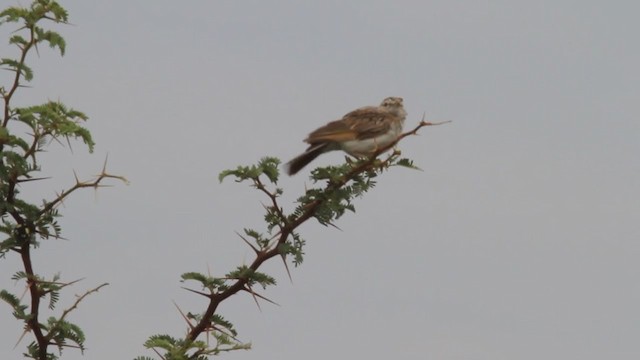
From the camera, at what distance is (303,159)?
340 inches

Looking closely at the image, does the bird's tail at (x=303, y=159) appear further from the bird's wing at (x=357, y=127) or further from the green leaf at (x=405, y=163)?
the green leaf at (x=405, y=163)

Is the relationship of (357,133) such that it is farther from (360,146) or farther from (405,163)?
(405,163)

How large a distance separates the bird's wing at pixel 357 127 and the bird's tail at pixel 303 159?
82mm

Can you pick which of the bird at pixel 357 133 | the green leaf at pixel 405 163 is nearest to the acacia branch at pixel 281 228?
the green leaf at pixel 405 163

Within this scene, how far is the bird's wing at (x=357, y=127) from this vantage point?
30.6 feet

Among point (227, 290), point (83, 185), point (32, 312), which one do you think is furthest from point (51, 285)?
point (227, 290)

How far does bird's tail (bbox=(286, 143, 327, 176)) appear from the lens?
8461mm

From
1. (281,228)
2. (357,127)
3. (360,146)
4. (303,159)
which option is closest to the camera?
(281,228)

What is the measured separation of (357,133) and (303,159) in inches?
50.1

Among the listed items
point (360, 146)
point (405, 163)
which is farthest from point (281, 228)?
point (360, 146)

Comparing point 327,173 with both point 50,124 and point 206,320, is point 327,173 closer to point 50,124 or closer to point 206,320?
point 206,320

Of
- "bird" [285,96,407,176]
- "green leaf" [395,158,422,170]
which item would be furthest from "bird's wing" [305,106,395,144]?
"green leaf" [395,158,422,170]

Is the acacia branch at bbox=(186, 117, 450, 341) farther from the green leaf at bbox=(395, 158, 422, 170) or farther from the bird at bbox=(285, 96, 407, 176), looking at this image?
the bird at bbox=(285, 96, 407, 176)

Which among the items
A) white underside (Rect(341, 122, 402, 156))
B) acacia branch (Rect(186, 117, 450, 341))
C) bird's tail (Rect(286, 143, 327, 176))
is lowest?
acacia branch (Rect(186, 117, 450, 341))
